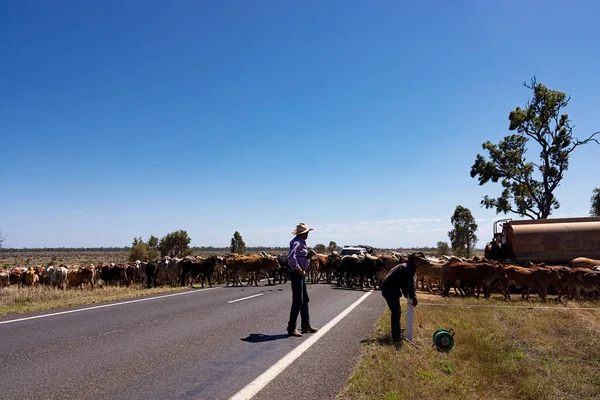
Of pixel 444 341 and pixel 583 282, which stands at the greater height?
pixel 583 282

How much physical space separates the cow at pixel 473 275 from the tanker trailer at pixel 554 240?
14.3 feet

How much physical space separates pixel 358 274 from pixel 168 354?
1780 cm

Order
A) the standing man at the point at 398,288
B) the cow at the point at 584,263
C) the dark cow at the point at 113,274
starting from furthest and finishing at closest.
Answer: the dark cow at the point at 113,274 < the cow at the point at 584,263 < the standing man at the point at 398,288

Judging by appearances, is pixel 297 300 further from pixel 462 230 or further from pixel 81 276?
pixel 462 230

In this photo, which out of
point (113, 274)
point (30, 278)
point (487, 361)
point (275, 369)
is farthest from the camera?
point (113, 274)

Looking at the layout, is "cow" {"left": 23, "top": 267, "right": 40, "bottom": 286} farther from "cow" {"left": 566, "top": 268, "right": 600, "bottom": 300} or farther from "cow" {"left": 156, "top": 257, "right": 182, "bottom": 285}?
"cow" {"left": 566, "top": 268, "right": 600, "bottom": 300}

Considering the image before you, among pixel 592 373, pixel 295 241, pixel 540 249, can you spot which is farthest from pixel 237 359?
pixel 540 249

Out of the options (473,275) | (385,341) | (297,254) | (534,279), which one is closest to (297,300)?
(297,254)

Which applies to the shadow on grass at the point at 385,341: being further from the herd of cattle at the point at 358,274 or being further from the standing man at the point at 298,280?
the herd of cattle at the point at 358,274

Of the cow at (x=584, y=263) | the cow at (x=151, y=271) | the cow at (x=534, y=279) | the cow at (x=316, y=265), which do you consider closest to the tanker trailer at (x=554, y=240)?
the cow at (x=584, y=263)

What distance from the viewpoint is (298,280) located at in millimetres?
9078

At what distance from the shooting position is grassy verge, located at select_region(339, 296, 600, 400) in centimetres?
590

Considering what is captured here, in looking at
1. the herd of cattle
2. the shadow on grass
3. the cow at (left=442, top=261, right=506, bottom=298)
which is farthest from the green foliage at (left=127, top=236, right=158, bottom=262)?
the shadow on grass

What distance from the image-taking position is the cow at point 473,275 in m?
18.2
